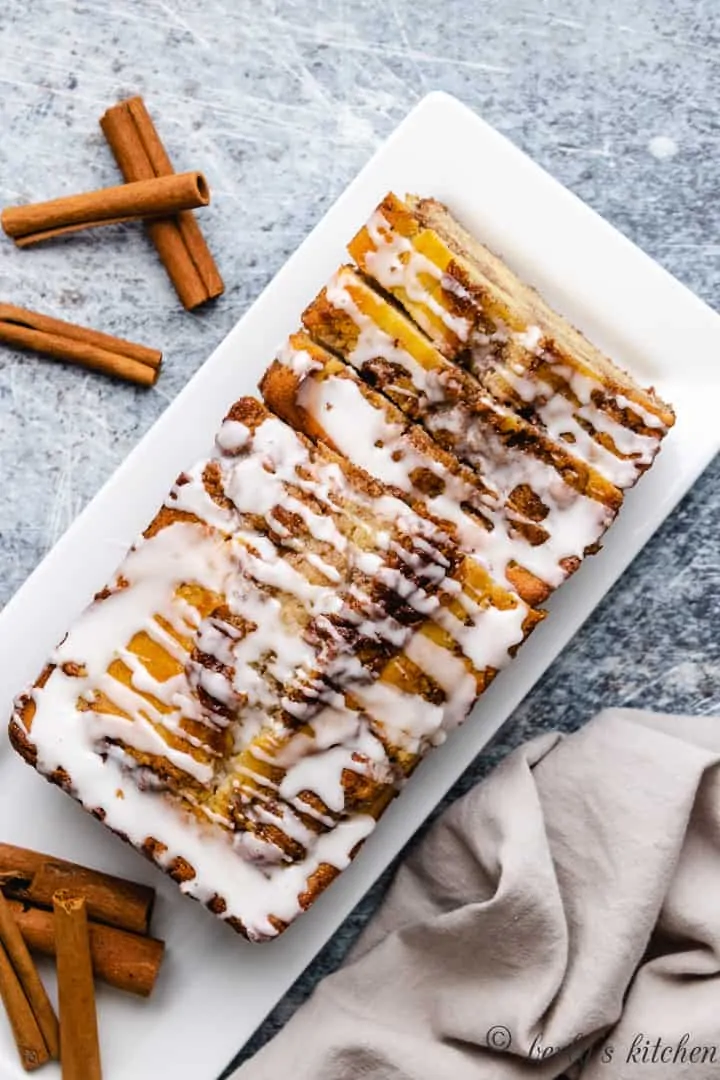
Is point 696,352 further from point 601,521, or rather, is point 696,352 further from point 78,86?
point 78,86

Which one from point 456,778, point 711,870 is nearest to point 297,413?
point 456,778

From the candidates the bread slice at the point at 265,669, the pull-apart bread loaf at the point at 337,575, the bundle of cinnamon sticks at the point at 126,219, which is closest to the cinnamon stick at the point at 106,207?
the bundle of cinnamon sticks at the point at 126,219

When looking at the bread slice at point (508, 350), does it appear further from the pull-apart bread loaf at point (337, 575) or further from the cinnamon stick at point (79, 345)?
the cinnamon stick at point (79, 345)

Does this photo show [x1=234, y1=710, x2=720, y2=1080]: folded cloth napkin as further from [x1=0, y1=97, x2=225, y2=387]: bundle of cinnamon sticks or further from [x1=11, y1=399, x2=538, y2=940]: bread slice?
[x1=0, y1=97, x2=225, y2=387]: bundle of cinnamon sticks

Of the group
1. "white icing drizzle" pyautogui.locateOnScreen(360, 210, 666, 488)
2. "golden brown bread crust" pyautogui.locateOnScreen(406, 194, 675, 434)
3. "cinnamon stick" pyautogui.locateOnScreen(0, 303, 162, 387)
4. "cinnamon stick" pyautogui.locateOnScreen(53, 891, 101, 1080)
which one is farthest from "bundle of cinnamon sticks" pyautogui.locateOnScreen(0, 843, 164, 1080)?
"golden brown bread crust" pyautogui.locateOnScreen(406, 194, 675, 434)

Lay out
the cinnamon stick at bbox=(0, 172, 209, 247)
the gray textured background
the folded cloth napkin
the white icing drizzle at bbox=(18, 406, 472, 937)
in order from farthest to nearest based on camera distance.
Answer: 1. the gray textured background
2. the cinnamon stick at bbox=(0, 172, 209, 247)
3. the folded cloth napkin
4. the white icing drizzle at bbox=(18, 406, 472, 937)

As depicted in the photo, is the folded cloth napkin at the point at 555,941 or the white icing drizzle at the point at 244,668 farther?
the folded cloth napkin at the point at 555,941

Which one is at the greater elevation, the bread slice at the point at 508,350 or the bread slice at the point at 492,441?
the bread slice at the point at 508,350
